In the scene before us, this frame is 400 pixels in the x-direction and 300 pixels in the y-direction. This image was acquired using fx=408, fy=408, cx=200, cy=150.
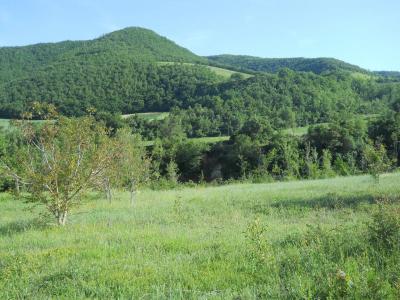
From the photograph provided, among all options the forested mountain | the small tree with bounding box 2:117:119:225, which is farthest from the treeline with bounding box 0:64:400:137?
the small tree with bounding box 2:117:119:225

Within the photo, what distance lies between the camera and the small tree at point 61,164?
12.7 m

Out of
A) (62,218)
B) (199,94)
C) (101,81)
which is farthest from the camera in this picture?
(101,81)

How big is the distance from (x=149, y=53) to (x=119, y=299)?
200776mm

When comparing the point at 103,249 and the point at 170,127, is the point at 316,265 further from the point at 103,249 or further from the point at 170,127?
the point at 170,127

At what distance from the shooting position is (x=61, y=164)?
42.9 feet

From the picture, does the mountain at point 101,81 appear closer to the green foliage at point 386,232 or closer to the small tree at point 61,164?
the small tree at point 61,164

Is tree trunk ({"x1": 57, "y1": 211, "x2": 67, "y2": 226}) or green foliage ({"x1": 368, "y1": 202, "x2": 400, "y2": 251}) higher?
green foliage ({"x1": 368, "y1": 202, "x2": 400, "y2": 251})

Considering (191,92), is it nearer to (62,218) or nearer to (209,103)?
(209,103)

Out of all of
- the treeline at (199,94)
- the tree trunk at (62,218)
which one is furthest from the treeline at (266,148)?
the tree trunk at (62,218)

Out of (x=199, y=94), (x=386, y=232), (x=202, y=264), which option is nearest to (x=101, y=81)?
(x=199, y=94)

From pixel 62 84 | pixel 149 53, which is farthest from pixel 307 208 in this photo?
pixel 149 53

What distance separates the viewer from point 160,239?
9.23 metres

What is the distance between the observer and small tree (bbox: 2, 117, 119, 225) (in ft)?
41.8

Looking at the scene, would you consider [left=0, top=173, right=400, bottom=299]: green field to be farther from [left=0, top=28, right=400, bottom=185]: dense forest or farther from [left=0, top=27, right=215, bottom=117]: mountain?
[left=0, top=27, right=215, bottom=117]: mountain
